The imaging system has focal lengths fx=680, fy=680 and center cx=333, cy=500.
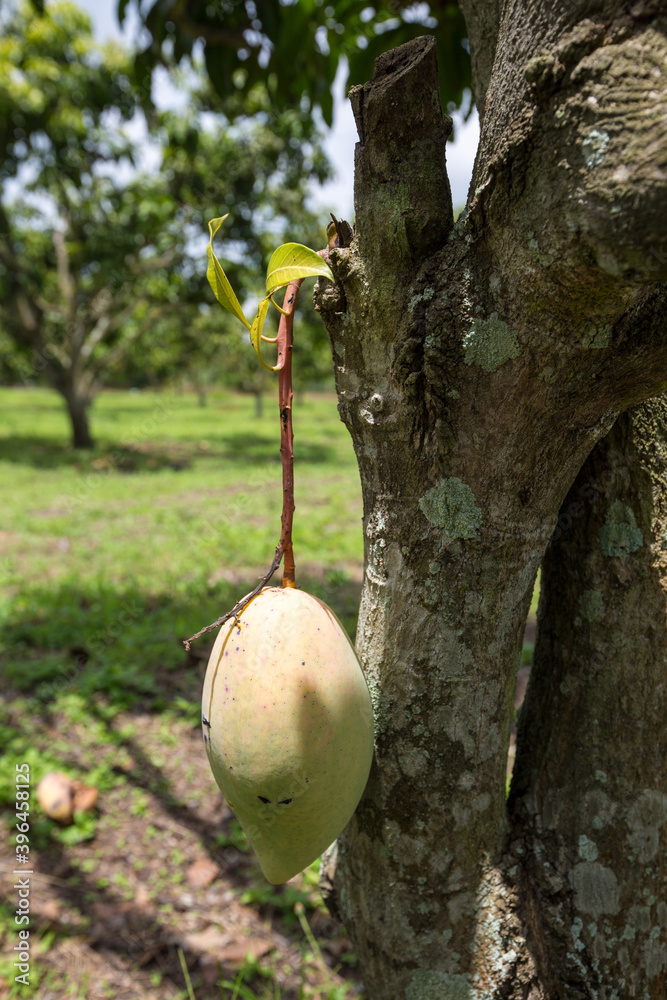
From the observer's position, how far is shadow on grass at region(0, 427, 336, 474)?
27.6ft

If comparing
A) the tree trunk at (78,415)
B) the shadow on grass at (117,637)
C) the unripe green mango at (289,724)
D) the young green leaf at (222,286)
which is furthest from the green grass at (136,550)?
the young green leaf at (222,286)

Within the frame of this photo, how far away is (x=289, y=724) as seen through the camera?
76 cm

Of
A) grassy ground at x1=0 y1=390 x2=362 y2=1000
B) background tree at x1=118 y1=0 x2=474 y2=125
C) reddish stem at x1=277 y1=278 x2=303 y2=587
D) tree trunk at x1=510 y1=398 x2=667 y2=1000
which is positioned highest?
background tree at x1=118 y1=0 x2=474 y2=125

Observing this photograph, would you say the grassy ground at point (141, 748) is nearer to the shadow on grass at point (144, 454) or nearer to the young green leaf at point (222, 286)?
the young green leaf at point (222, 286)

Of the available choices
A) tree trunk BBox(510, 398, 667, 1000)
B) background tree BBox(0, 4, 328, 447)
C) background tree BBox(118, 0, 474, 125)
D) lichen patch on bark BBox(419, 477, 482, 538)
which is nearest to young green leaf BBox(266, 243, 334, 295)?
lichen patch on bark BBox(419, 477, 482, 538)

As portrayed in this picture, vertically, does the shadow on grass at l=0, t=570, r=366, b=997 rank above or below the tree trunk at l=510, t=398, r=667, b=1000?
below

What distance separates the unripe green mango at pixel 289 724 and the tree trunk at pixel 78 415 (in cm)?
904

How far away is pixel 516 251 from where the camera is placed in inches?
25.8

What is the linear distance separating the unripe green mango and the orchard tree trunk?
93mm

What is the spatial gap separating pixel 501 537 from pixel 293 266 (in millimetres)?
378

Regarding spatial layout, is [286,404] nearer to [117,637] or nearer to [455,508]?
A: [455,508]

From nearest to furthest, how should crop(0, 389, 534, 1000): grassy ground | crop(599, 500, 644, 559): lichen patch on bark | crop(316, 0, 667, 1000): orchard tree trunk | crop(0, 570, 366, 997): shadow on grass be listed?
crop(316, 0, 667, 1000): orchard tree trunk
crop(599, 500, 644, 559): lichen patch on bark
crop(0, 389, 534, 1000): grassy ground
crop(0, 570, 366, 997): shadow on grass

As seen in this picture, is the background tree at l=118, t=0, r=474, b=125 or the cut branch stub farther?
the background tree at l=118, t=0, r=474, b=125

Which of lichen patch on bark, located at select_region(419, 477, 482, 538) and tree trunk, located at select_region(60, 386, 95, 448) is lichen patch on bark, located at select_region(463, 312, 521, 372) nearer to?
lichen patch on bark, located at select_region(419, 477, 482, 538)
